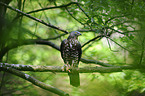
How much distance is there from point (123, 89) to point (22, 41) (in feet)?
8.60

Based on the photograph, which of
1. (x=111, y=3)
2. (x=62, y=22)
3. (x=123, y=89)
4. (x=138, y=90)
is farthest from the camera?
(x=62, y=22)

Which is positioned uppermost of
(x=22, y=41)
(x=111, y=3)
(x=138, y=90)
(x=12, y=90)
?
(x=111, y=3)

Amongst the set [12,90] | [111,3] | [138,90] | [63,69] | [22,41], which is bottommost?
[12,90]

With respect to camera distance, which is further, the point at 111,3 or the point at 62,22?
the point at 62,22

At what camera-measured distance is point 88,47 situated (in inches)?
127

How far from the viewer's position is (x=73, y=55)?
8.41 ft

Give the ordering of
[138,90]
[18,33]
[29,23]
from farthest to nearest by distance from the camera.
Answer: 1. [29,23]
2. [18,33]
3. [138,90]

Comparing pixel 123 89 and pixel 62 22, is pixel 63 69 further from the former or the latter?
pixel 62 22

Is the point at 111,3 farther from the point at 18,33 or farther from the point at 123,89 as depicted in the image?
the point at 18,33

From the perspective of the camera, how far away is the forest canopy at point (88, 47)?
210cm

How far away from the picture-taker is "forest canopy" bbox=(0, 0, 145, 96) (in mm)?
2104

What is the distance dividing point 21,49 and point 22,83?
1.14 meters

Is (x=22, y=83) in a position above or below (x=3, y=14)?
below

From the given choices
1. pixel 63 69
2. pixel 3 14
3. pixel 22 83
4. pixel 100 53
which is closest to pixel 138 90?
pixel 100 53
